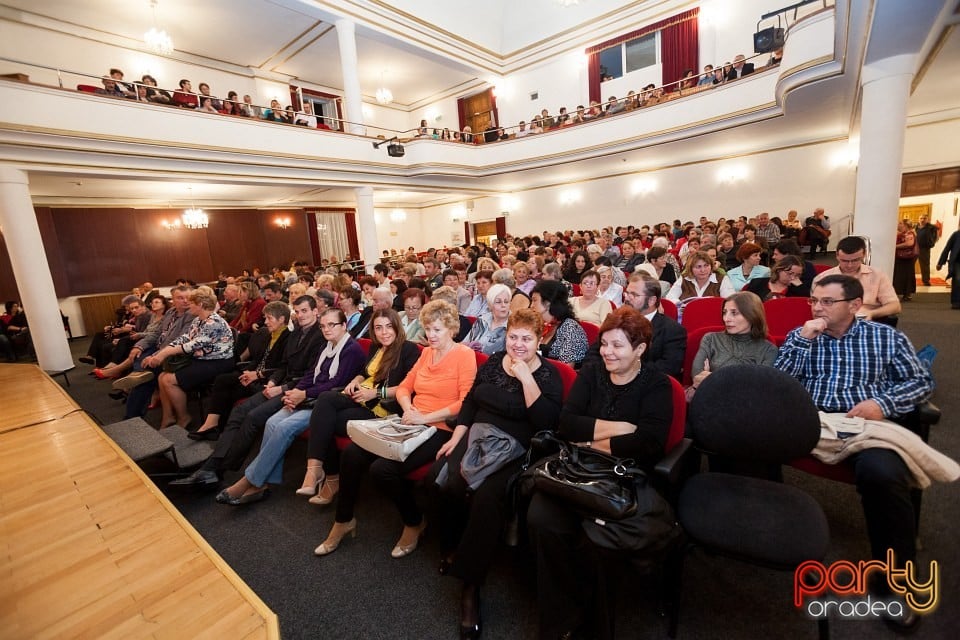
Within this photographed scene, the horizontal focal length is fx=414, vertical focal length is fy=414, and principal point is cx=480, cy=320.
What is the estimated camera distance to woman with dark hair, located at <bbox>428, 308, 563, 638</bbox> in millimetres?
1706

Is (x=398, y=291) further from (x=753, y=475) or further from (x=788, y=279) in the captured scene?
(x=753, y=475)

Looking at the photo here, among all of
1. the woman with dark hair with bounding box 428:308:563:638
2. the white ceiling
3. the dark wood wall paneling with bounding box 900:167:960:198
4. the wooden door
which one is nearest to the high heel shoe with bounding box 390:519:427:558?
the woman with dark hair with bounding box 428:308:563:638

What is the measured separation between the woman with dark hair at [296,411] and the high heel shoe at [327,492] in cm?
33

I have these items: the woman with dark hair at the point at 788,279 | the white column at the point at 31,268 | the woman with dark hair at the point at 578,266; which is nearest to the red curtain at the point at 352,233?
the white column at the point at 31,268

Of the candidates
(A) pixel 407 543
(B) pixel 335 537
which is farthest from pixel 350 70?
(A) pixel 407 543

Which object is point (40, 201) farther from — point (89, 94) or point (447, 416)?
point (447, 416)

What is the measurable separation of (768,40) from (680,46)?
14.2 feet

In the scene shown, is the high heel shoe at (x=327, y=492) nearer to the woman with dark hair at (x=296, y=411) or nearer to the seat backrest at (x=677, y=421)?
the woman with dark hair at (x=296, y=411)

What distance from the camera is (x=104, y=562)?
1403 millimetres

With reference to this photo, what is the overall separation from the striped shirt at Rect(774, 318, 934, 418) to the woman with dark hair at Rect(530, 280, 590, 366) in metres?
1.18

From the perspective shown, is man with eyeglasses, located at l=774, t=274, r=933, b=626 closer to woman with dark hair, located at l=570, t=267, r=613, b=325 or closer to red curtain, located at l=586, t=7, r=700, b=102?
woman with dark hair, located at l=570, t=267, r=613, b=325

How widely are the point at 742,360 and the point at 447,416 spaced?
1.66m

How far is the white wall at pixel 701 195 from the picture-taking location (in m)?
9.98

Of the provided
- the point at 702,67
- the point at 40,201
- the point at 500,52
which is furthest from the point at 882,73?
the point at 40,201
